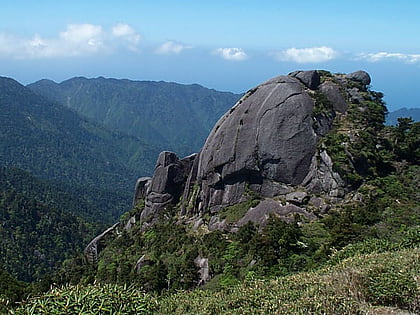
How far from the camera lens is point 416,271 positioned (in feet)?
32.6

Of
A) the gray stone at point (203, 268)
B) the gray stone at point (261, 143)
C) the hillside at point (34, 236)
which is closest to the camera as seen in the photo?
the gray stone at point (203, 268)

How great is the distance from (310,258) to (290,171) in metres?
10.7

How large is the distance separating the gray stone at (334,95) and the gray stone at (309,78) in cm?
59

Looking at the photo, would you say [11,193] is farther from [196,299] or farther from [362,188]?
[196,299]

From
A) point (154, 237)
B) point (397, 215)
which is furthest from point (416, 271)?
point (154, 237)

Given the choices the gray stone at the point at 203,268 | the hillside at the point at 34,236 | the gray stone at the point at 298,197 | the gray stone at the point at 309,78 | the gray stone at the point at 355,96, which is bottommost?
the hillside at the point at 34,236

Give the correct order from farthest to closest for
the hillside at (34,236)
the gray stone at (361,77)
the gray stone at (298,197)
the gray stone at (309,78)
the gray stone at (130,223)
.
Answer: the hillside at (34,236) < the gray stone at (130,223) < the gray stone at (361,77) < the gray stone at (309,78) < the gray stone at (298,197)

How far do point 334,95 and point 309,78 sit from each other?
249 cm

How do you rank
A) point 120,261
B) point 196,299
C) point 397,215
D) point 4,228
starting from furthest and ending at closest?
1. point 4,228
2. point 120,261
3. point 397,215
4. point 196,299

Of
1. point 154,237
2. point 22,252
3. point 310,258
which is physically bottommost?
point 22,252

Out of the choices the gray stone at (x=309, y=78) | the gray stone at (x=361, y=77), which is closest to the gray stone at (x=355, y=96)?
the gray stone at (x=361, y=77)

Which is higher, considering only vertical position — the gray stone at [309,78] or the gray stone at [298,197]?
the gray stone at [309,78]

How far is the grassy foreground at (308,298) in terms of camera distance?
28.5ft

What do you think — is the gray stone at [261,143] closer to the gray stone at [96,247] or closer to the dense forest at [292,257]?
the dense forest at [292,257]
